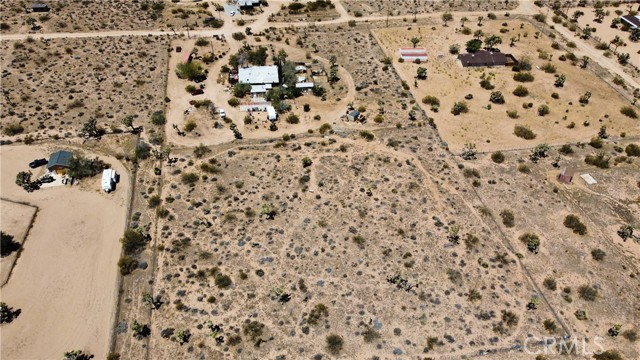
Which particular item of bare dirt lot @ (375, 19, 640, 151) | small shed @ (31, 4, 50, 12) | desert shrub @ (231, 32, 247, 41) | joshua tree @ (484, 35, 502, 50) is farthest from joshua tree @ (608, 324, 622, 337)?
small shed @ (31, 4, 50, 12)

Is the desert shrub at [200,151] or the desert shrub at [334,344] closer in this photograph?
the desert shrub at [334,344]

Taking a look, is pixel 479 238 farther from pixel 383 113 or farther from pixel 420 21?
pixel 420 21

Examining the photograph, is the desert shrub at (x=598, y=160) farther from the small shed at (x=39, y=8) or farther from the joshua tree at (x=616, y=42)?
the small shed at (x=39, y=8)

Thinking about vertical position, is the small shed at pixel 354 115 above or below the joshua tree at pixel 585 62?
below

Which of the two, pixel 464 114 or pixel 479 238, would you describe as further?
pixel 464 114

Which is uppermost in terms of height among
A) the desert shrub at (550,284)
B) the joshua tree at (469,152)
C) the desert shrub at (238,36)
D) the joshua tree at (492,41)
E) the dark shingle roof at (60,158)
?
the desert shrub at (238,36)

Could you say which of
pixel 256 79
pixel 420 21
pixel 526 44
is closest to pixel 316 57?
pixel 256 79

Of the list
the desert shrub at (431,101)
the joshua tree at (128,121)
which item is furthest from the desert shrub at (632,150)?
the joshua tree at (128,121)
